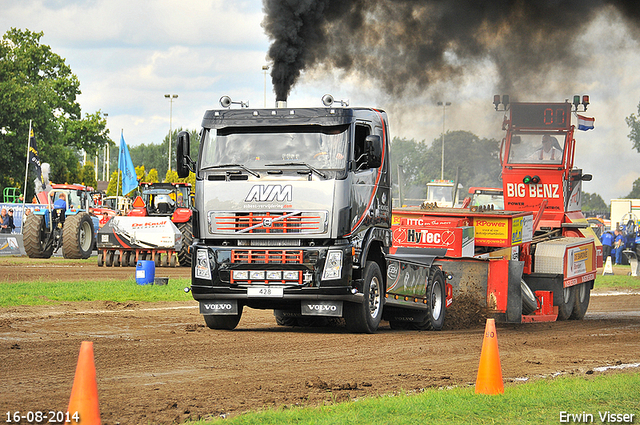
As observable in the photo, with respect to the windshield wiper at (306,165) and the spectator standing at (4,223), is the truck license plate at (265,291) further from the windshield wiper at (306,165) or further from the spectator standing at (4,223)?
the spectator standing at (4,223)

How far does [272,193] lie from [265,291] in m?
1.37

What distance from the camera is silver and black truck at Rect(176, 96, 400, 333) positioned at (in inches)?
436

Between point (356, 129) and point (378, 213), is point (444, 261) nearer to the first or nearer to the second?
point (378, 213)

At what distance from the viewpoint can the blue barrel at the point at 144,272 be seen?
772 inches

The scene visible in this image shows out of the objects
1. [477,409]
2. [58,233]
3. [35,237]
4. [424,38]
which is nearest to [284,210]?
[477,409]

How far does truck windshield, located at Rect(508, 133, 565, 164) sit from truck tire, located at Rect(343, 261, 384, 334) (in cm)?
753

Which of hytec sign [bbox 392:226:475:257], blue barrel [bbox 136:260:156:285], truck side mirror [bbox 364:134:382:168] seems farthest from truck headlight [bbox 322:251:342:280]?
blue barrel [bbox 136:260:156:285]

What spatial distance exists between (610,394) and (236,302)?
5.69 meters

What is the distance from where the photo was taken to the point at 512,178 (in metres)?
18.4

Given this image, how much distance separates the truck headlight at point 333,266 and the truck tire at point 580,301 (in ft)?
24.5

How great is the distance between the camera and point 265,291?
1121 cm

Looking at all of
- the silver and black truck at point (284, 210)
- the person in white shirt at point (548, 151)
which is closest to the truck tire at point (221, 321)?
the silver and black truck at point (284, 210)

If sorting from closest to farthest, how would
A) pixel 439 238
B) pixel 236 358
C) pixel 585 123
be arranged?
1. pixel 236 358
2. pixel 439 238
3. pixel 585 123

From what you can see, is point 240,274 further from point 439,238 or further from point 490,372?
point 490,372
